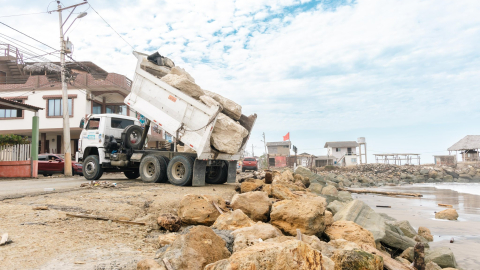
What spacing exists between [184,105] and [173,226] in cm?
527

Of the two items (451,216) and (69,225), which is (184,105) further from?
(451,216)

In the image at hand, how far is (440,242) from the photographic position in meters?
6.89

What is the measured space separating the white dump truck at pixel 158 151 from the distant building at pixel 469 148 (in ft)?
180

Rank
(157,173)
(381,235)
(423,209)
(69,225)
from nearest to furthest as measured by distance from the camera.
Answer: (69,225)
(381,235)
(157,173)
(423,209)

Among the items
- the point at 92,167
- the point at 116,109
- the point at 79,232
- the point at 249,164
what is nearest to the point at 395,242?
the point at 79,232

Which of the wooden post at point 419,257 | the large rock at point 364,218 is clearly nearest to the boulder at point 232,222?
the wooden post at point 419,257

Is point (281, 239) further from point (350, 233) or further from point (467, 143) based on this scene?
point (467, 143)

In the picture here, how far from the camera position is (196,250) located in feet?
10.1

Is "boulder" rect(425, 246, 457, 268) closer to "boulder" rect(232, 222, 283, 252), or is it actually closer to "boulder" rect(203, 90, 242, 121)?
"boulder" rect(232, 222, 283, 252)

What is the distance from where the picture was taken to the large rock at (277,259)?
243 cm

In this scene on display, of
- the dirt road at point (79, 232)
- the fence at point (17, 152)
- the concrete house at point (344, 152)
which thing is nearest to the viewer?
the dirt road at point (79, 232)

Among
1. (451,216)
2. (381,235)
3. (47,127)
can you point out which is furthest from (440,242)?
(47,127)

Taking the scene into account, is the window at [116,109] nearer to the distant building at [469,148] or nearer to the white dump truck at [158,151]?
the white dump truck at [158,151]

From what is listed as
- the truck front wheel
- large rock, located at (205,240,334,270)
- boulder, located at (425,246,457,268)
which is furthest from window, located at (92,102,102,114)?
large rock, located at (205,240,334,270)
